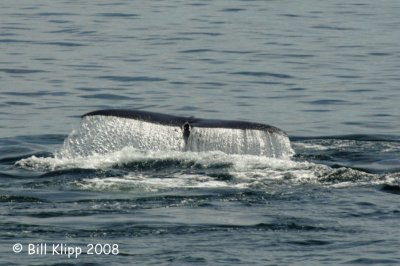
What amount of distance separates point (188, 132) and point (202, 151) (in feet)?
2.29

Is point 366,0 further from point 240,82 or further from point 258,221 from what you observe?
point 258,221

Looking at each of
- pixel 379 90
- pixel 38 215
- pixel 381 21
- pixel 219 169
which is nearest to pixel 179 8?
pixel 381 21

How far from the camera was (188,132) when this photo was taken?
52.2 feet

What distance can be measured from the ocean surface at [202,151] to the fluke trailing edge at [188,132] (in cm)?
9

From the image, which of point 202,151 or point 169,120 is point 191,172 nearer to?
point 202,151

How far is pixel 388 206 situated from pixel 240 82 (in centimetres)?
1223

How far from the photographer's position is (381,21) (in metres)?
38.0

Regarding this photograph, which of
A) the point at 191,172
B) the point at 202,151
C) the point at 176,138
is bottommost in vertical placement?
the point at 191,172

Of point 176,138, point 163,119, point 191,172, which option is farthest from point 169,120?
point 191,172

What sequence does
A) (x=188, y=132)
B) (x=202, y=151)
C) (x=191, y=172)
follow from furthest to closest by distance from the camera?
1. (x=202, y=151)
2. (x=191, y=172)
3. (x=188, y=132)

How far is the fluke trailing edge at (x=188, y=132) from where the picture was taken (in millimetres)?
15641

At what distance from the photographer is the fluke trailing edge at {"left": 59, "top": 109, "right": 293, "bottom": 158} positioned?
15.6 m

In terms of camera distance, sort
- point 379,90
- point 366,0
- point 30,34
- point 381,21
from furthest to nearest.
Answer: point 366,0, point 381,21, point 30,34, point 379,90

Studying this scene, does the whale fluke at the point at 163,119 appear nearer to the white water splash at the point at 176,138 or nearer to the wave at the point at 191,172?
the white water splash at the point at 176,138
